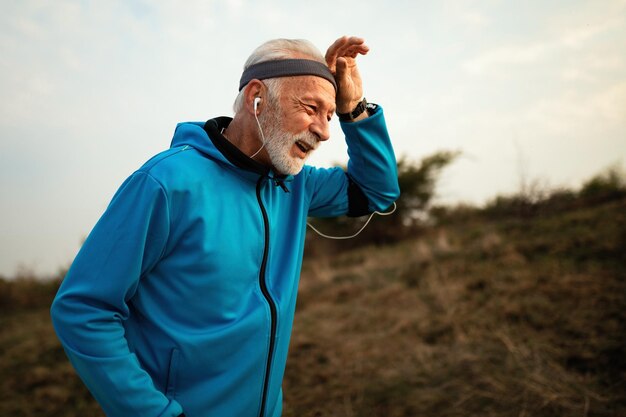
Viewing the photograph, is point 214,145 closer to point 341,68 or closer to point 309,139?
point 309,139

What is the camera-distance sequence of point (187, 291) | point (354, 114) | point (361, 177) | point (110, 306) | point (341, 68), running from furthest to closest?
point (361, 177), point (354, 114), point (341, 68), point (187, 291), point (110, 306)

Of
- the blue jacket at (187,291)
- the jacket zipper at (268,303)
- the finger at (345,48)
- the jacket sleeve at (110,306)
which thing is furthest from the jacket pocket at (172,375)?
the finger at (345,48)

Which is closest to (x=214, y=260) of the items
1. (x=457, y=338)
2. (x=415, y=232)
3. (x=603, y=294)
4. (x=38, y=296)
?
(x=457, y=338)

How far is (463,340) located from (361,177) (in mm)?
2793

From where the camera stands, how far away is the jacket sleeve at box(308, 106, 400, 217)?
198 cm

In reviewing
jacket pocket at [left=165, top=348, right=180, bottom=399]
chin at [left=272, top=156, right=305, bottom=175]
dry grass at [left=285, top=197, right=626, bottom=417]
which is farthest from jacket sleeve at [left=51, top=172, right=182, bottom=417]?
dry grass at [left=285, top=197, right=626, bottom=417]

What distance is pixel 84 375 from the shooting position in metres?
1.22

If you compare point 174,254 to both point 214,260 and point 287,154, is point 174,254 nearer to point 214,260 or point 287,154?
point 214,260

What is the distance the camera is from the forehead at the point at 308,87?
5.42ft

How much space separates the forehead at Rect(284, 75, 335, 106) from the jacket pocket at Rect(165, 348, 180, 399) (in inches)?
42.2

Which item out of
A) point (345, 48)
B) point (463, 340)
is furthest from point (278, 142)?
point (463, 340)

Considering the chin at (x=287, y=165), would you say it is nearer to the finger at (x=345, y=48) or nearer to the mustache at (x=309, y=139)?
the mustache at (x=309, y=139)

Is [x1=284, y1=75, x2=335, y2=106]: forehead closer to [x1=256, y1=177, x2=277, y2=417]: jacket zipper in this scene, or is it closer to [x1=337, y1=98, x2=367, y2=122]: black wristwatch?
[x1=337, y1=98, x2=367, y2=122]: black wristwatch

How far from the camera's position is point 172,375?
4.60 ft
